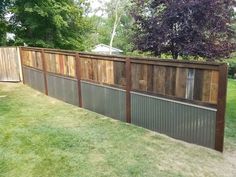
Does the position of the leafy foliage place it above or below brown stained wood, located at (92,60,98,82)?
above

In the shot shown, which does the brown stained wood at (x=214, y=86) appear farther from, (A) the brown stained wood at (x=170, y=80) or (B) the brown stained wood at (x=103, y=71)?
(B) the brown stained wood at (x=103, y=71)

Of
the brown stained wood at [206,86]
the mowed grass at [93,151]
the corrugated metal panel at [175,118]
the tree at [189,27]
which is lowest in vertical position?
the mowed grass at [93,151]

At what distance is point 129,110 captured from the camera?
17.6 ft

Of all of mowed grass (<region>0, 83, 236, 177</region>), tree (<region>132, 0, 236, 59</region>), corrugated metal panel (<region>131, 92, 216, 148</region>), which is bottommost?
mowed grass (<region>0, 83, 236, 177</region>)

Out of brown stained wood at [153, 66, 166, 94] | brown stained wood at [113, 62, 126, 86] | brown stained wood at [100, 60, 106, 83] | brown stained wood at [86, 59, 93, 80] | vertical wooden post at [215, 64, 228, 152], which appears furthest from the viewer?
brown stained wood at [86, 59, 93, 80]

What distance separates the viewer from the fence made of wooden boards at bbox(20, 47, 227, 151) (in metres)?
3.99

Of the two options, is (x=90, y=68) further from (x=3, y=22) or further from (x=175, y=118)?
(x=3, y=22)

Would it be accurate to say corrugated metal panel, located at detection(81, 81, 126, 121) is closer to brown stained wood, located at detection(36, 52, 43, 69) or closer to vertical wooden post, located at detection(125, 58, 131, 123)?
vertical wooden post, located at detection(125, 58, 131, 123)

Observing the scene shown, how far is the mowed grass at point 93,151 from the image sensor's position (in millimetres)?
3475

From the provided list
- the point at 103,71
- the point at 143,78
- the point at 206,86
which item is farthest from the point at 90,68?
the point at 206,86

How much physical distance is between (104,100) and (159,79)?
1736 millimetres

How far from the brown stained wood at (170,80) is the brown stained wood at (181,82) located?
2.5 inches

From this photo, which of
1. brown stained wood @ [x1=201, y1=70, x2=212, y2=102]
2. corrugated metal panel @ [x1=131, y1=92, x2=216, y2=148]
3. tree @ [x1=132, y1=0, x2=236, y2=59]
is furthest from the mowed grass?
tree @ [x1=132, y1=0, x2=236, y2=59]

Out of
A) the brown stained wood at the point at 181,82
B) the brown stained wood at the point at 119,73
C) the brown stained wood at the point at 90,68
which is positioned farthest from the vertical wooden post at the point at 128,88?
the brown stained wood at the point at 90,68
